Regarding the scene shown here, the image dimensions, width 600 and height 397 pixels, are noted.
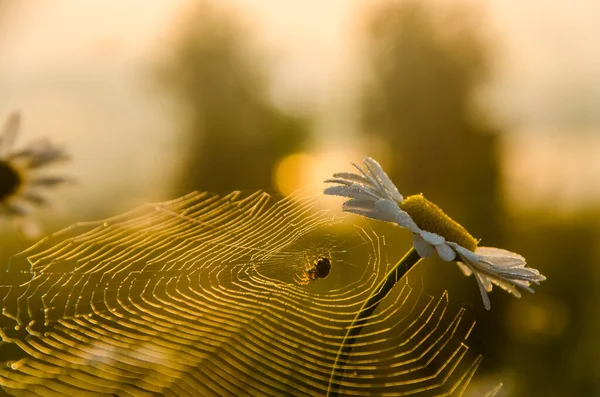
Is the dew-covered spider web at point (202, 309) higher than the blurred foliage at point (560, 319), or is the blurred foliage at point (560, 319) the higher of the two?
the dew-covered spider web at point (202, 309)

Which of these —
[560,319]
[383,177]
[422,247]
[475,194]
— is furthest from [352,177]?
[475,194]

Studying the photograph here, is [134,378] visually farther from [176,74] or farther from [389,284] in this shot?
[176,74]

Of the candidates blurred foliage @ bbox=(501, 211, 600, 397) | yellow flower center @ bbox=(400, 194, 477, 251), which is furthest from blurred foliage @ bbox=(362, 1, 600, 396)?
yellow flower center @ bbox=(400, 194, 477, 251)

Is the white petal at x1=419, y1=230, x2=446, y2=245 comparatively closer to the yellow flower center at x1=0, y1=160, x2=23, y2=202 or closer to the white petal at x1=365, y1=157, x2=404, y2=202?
the white petal at x1=365, y1=157, x2=404, y2=202

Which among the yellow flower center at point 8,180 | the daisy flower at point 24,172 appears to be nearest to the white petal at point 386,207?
the daisy flower at point 24,172

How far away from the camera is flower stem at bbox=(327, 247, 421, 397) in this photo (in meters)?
0.44

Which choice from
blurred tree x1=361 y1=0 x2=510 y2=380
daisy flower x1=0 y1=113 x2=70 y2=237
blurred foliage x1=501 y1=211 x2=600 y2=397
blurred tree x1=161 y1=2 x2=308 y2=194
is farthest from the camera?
blurred tree x1=161 y1=2 x2=308 y2=194

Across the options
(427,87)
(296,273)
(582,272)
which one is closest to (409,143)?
(427,87)

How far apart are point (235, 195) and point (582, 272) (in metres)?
3.74

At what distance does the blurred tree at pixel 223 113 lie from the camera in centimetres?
735

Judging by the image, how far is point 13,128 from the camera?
1387 mm

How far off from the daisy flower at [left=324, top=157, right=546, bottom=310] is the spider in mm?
76

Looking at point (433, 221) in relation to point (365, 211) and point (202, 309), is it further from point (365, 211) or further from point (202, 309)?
point (202, 309)

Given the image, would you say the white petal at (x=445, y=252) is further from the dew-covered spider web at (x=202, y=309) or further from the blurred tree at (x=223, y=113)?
the blurred tree at (x=223, y=113)
